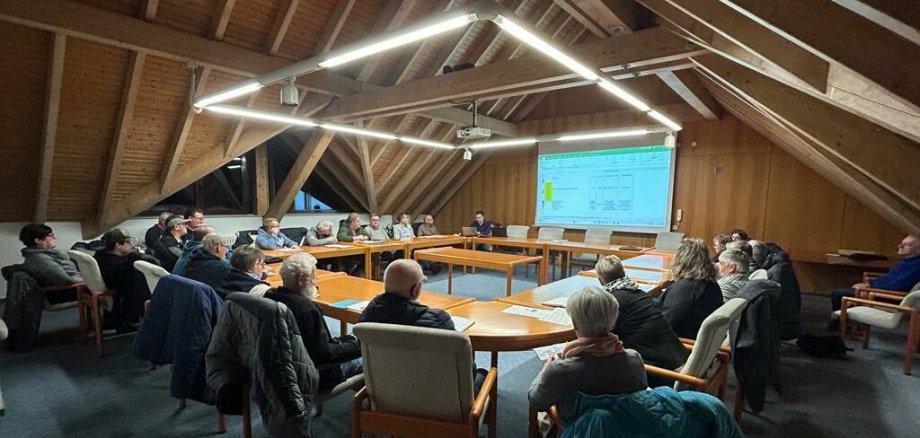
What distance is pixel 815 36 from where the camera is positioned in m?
1.57

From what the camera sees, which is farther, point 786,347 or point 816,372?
point 786,347

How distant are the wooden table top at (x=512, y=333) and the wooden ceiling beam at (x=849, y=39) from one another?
160 cm

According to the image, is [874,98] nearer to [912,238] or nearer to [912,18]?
[912,18]

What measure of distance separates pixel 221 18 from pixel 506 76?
2832 millimetres

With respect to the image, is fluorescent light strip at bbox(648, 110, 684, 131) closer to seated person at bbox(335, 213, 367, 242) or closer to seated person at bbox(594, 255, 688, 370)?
seated person at bbox(594, 255, 688, 370)

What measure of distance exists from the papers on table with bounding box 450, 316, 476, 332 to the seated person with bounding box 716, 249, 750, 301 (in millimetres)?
1960

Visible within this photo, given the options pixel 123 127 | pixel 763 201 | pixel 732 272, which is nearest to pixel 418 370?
pixel 732 272

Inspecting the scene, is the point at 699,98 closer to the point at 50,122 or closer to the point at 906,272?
the point at 906,272

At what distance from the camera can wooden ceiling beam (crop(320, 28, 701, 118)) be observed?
341cm

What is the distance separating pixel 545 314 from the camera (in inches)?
97.5

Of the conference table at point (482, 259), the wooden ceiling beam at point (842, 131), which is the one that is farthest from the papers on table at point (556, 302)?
the wooden ceiling beam at point (842, 131)

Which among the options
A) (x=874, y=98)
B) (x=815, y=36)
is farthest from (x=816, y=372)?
(x=815, y=36)

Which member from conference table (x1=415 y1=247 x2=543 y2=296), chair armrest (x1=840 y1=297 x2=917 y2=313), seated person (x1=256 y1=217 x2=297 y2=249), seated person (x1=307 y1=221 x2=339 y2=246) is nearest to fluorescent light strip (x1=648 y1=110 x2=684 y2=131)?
conference table (x1=415 y1=247 x2=543 y2=296)

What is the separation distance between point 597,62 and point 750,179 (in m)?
4.76
